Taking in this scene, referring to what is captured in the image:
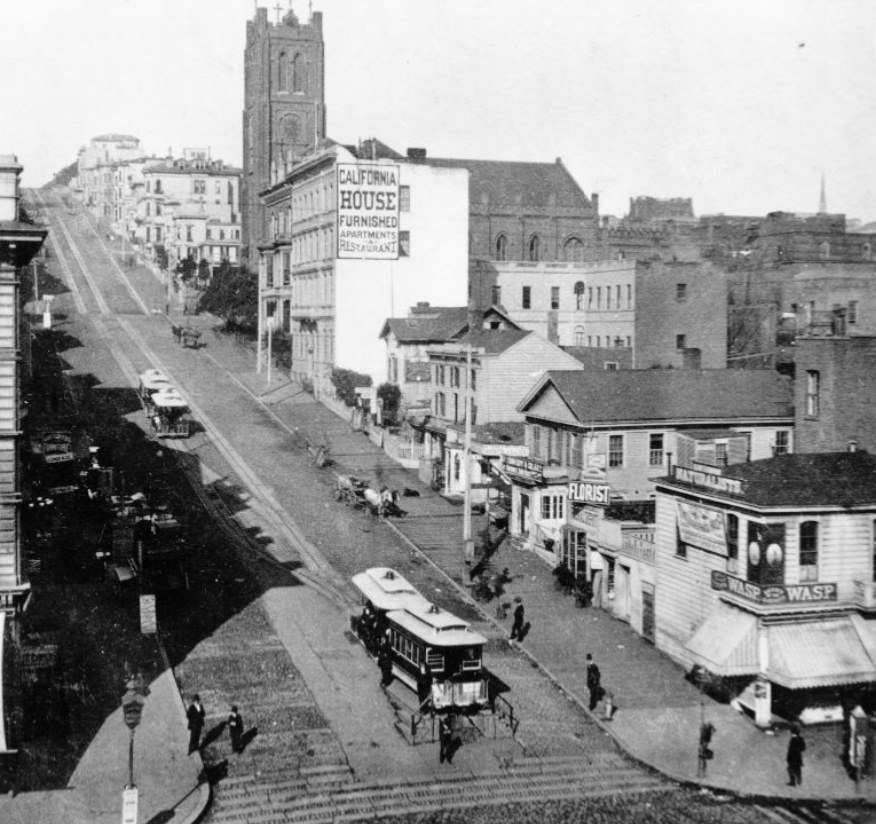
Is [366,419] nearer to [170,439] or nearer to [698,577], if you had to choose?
[170,439]

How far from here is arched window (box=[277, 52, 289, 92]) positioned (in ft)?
448

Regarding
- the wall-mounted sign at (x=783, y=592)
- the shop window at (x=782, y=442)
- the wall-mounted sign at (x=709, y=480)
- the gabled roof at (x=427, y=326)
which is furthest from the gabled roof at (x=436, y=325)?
the wall-mounted sign at (x=783, y=592)

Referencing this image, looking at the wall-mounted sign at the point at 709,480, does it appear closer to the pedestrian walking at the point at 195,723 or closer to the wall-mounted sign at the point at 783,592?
the wall-mounted sign at the point at 783,592

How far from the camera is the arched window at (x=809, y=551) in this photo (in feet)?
102

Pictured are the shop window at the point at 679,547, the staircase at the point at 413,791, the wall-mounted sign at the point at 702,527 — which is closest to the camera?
the staircase at the point at 413,791

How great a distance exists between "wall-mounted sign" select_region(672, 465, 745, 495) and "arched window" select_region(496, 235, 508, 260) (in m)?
77.3

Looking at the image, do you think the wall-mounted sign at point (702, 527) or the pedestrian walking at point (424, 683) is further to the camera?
the wall-mounted sign at point (702, 527)

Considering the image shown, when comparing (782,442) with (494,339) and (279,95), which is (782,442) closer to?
(494,339)

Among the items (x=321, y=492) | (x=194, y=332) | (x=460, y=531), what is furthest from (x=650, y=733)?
(x=194, y=332)

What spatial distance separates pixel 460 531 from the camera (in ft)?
163

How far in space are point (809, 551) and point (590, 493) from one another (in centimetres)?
1241

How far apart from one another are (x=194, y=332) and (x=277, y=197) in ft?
45.7

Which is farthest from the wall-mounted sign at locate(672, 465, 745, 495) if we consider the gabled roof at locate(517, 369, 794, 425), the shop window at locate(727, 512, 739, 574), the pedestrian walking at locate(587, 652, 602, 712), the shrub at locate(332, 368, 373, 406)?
the shrub at locate(332, 368, 373, 406)

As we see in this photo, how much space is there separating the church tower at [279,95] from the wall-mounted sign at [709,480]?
104 meters
